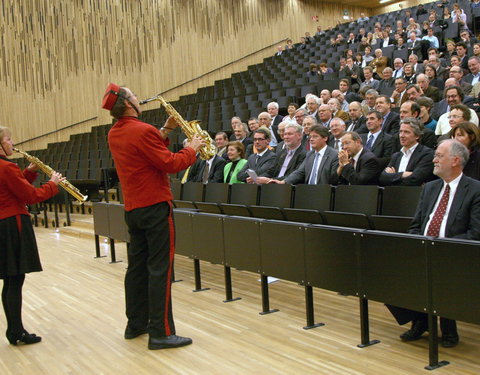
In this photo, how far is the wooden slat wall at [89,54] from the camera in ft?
38.8

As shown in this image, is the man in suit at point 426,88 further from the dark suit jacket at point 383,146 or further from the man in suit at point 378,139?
the dark suit jacket at point 383,146

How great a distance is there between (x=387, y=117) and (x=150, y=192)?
3.05m

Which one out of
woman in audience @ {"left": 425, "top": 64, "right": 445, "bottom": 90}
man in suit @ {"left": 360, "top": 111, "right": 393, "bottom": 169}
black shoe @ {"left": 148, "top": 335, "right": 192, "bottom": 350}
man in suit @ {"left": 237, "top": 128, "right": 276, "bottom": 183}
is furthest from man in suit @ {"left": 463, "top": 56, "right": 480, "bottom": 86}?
black shoe @ {"left": 148, "top": 335, "right": 192, "bottom": 350}

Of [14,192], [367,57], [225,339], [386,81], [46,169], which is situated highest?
[367,57]

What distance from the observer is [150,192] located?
2695mm

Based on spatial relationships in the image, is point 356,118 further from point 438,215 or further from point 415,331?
point 415,331

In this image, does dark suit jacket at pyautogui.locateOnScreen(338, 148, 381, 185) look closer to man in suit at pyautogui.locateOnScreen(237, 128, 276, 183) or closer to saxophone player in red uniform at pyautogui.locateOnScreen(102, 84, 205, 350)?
man in suit at pyautogui.locateOnScreen(237, 128, 276, 183)

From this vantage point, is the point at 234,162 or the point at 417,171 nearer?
the point at 417,171

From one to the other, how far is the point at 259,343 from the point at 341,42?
35.0 feet

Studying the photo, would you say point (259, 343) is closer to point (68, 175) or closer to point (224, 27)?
point (68, 175)

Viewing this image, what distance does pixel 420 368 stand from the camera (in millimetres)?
2330

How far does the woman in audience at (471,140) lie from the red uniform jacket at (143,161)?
156 centimetres

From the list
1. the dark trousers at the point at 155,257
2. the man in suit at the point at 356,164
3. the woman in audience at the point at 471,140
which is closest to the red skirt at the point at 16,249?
the dark trousers at the point at 155,257

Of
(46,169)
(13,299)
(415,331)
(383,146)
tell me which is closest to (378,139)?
(383,146)
